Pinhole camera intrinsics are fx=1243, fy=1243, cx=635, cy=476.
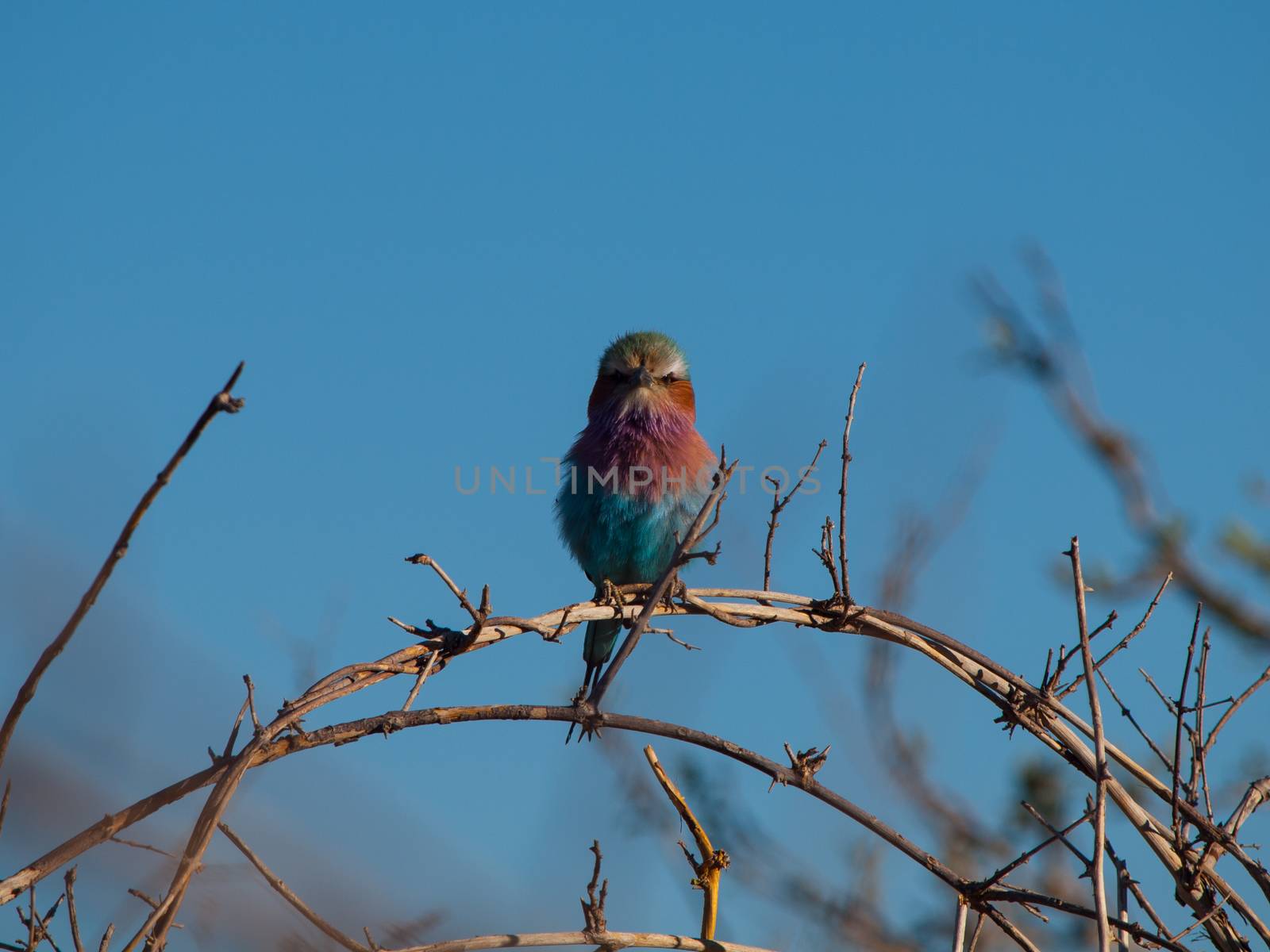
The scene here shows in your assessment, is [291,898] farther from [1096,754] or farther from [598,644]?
[598,644]

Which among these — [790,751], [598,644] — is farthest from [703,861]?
[598,644]

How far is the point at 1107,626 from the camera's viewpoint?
270 cm

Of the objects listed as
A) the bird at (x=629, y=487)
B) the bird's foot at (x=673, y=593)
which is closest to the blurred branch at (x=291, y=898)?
the bird's foot at (x=673, y=593)

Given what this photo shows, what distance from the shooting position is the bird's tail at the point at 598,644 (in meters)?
4.84

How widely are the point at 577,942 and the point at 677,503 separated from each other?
2803 millimetres

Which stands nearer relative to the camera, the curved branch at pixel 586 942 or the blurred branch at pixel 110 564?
the blurred branch at pixel 110 564

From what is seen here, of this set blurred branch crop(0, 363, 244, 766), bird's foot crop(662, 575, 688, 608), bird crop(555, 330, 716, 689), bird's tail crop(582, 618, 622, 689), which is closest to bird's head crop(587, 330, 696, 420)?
bird crop(555, 330, 716, 689)

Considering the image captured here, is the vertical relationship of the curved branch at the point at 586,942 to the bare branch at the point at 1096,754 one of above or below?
below

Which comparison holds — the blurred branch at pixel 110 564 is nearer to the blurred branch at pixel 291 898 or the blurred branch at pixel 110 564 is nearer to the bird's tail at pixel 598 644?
the blurred branch at pixel 291 898

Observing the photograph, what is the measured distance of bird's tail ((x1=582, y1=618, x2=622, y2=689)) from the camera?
15.9 feet

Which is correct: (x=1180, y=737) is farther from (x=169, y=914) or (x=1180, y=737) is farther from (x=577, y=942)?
(x=169, y=914)

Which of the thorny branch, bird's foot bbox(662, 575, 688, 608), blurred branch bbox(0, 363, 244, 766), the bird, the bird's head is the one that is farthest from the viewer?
the bird's head

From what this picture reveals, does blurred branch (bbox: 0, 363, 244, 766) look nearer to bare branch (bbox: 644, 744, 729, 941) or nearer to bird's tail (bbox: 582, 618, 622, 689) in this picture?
bare branch (bbox: 644, 744, 729, 941)

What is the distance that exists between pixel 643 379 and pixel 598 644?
117 cm
